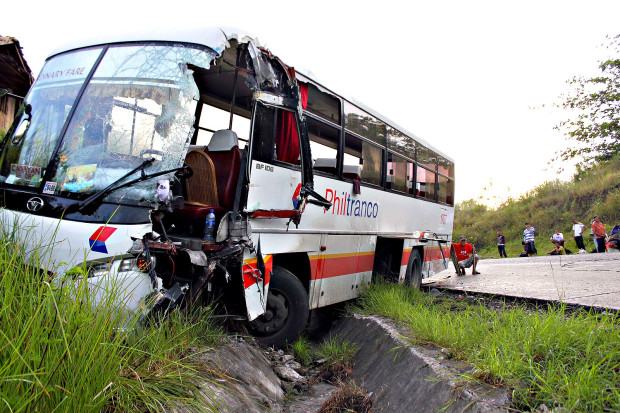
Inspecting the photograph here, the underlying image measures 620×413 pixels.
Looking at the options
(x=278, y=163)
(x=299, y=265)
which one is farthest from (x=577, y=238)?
(x=278, y=163)

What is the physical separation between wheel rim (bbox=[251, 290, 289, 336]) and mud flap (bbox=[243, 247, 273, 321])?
1.68 feet

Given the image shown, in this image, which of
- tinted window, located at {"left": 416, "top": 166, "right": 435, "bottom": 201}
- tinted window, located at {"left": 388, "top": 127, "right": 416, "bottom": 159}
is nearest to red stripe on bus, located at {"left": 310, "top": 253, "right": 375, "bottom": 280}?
tinted window, located at {"left": 388, "top": 127, "right": 416, "bottom": 159}

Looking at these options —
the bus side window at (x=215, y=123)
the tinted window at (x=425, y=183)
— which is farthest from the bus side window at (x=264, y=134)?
the tinted window at (x=425, y=183)

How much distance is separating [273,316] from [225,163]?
183 cm

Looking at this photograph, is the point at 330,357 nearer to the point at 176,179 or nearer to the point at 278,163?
the point at 278,163

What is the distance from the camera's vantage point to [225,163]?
17.5 ft

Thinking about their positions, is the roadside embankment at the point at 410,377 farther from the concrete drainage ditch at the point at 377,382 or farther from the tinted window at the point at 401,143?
the tinted window at the point at 401,143

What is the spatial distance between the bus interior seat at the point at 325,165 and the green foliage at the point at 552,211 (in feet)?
69.8

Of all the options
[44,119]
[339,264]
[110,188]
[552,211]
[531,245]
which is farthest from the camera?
[552,211]

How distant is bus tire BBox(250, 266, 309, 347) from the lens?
525cm

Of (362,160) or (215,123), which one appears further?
(362,160)

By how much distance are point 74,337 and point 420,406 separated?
245cm

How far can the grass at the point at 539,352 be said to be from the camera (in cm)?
267

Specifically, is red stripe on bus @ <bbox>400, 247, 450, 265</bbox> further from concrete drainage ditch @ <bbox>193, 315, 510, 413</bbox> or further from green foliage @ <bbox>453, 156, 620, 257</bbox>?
green foliage @ <bbox>453, 156, 620, 257</bbox>
